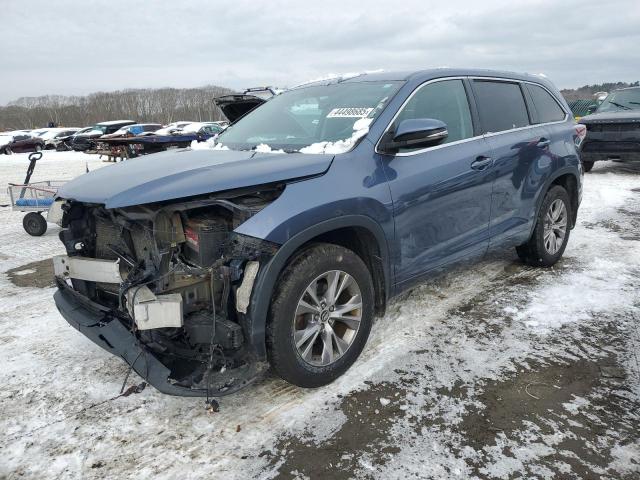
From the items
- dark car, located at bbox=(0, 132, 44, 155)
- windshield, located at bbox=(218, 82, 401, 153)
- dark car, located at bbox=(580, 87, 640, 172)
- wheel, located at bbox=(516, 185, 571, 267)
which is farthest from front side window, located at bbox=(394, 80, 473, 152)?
dark car, located at bbox=(0, 132, 44, 155)

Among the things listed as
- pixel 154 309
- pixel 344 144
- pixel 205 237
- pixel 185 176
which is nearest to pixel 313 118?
pixel 344 144

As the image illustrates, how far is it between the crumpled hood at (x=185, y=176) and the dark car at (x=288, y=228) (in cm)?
1

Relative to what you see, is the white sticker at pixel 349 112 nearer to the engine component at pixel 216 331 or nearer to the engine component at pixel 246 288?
the engine component at pixel 246 288

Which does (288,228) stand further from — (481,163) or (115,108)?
(115,108)

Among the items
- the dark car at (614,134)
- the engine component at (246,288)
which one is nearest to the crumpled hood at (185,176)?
the engine component at (246,288)

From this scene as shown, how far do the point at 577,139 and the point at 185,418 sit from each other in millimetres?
4720

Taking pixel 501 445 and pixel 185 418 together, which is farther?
pixel 185 418

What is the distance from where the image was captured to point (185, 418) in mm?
2727

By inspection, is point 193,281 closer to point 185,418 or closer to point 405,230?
point 185,418

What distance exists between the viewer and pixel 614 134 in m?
10.0

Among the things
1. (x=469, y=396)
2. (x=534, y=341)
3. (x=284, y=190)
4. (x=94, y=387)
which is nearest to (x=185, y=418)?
(x=94, y=387)

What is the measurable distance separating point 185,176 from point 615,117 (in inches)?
409

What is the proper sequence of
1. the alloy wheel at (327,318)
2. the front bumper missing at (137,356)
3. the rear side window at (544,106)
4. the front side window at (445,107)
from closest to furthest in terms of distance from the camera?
the front bumper missing at (137,356), the alloy wheel at (327,318), the front side window at (445,107), the rear side window at (544,106)

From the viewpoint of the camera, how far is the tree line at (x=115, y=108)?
71.2 meters
